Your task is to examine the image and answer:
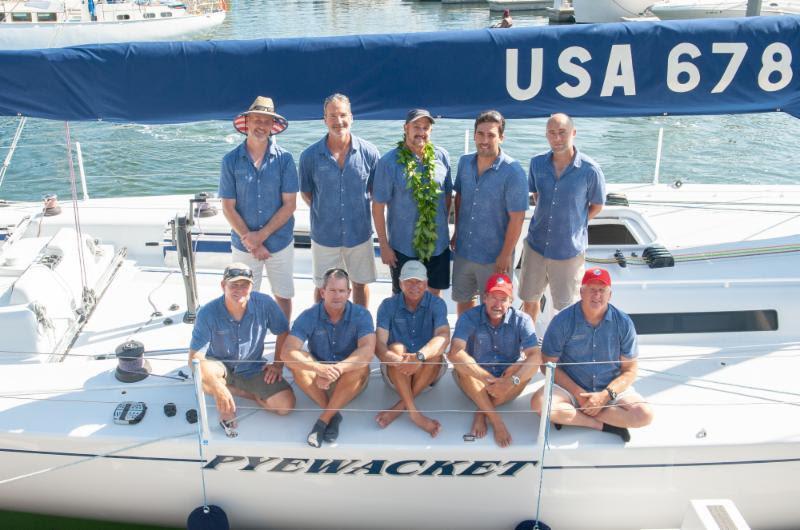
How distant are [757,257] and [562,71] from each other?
78.4 inches

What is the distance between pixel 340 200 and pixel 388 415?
1.28m

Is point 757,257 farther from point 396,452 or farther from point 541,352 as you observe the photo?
point 396,452

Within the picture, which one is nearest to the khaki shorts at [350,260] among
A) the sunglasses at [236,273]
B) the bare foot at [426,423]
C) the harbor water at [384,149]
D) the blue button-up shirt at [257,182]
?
the blue button-up shirt at [257,182]

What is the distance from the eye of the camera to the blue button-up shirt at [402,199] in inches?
165

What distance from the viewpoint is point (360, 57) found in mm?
4121

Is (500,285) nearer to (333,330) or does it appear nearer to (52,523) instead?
(333,330)

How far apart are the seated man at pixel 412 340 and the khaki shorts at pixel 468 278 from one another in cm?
41

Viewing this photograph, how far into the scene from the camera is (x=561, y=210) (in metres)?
4.21

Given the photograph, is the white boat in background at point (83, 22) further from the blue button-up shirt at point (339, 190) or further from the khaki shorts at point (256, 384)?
the khaki shorts at point (256, 384)

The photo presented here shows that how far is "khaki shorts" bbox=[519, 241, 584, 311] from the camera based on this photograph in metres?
4.32

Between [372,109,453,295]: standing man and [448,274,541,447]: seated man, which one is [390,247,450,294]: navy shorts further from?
[448,274,541,447]: seated man

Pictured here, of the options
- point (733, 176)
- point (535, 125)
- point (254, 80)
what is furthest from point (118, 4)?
point (254, 80)

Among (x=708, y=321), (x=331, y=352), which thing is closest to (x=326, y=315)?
(x=331, y=352)

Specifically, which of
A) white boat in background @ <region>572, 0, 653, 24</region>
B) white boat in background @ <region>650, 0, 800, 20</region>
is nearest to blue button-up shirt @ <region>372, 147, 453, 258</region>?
white boat in background @ <region>650, 0, 800, 20</region>
